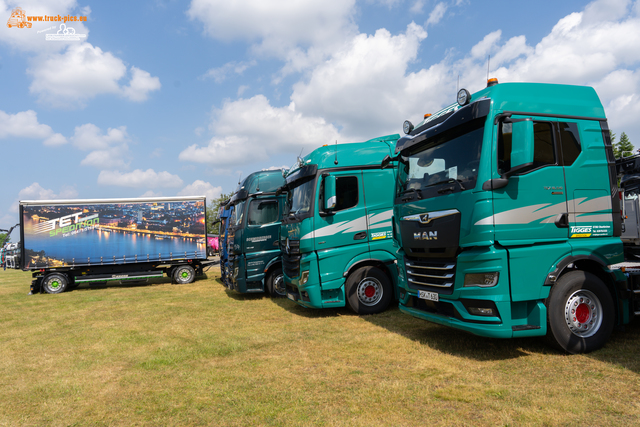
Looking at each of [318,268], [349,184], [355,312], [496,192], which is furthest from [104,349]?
[496,192]

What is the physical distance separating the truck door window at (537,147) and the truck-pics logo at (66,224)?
14816mm

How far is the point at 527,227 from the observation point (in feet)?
15.7

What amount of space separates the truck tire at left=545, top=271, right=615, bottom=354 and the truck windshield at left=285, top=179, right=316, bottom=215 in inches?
174

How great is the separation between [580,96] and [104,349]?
7.65 meters

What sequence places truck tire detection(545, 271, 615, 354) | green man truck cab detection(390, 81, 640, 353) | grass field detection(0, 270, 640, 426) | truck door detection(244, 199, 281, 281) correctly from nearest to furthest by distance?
grass field detection(0, 270, 640, 426)
green man truck cab detection(390, 81, 640, 353)
truck tire detection(545, 271, 615, 354)
truck door detection(244, 199, 281, 281)

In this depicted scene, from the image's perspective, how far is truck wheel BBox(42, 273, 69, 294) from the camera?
1489 centimetres

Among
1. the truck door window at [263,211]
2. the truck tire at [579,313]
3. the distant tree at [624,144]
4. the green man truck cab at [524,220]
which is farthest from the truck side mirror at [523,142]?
the distant tree at [624,144]

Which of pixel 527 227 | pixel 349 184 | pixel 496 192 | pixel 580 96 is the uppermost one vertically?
pixel 580 96

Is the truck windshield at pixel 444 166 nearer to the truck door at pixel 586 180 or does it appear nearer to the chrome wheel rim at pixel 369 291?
the truck door at pixel 586 180

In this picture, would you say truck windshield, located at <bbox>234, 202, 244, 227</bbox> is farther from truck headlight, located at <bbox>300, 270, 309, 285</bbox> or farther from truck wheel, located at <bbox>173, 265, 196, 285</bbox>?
truck wheel, located at <bbox>173, 265, 196, 285</bbox>

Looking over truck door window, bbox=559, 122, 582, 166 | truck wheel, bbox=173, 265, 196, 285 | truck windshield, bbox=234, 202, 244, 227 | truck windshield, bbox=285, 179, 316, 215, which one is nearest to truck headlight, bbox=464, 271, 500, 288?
truck door window, bbox=559, 122, 582, 166

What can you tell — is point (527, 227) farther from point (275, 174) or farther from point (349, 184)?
point (275, 174)

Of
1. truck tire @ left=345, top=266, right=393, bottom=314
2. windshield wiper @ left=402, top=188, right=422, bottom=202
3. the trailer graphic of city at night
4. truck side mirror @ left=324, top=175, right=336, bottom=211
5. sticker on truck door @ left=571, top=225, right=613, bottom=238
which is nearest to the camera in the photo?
sticker on truck door @ left=571, top=225, right=613, bottom=238

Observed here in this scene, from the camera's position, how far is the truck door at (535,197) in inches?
185
